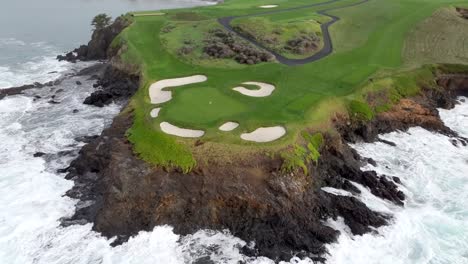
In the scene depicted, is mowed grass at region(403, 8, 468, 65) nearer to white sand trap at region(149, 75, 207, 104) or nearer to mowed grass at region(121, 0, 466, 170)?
mowed grass at region(121, 0, 466, 170)

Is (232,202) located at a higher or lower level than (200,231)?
higher

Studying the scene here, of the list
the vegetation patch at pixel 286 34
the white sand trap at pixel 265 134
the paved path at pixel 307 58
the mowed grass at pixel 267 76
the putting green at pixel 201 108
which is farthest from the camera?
the vegetation patch at pixel 286 34

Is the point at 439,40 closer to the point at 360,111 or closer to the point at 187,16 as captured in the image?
the point at 360,111

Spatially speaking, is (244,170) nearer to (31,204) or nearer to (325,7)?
(31,204)

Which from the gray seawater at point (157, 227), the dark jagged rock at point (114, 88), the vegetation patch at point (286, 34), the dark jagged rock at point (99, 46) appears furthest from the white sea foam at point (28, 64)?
the vegetation patch at point (286, 34)

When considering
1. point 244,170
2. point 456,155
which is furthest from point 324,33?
point 244,170

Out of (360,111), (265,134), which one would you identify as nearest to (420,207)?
(360,111)

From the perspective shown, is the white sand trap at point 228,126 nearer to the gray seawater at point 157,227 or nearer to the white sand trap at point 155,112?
the white sand trap at point 155,112
